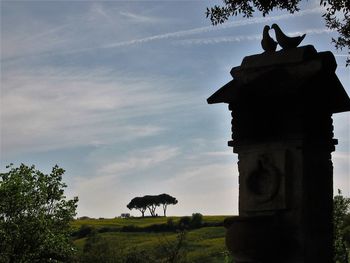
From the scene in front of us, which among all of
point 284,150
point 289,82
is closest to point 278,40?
point 289,82

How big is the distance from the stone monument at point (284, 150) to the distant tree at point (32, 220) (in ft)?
86.5

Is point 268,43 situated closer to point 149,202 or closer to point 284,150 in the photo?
point 284,150

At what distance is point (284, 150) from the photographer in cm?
815

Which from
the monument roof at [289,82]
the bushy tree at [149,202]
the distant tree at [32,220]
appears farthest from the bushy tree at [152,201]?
the monument roof at [289,82]

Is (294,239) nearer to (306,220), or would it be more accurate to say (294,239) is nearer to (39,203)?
(306,220)

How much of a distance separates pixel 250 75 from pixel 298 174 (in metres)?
1.41

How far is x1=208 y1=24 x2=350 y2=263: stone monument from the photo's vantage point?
7.95 metres

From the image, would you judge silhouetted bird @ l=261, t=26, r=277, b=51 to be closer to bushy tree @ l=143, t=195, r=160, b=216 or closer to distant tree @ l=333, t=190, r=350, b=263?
distant tree @ l=333, t=190, r=350, b=263

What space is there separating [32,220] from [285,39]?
2774cm

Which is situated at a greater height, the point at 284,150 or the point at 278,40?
the point at 278,40

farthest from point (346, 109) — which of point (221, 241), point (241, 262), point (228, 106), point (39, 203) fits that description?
point (221, 241)

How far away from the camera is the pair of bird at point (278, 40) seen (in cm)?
854

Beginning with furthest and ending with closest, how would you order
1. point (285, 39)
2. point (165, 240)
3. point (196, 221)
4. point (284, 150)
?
point (196, 221) → point (165, 240) → point (285, 39) → point (284, 150)

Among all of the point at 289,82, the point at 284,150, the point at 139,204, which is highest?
the point at 139,204
